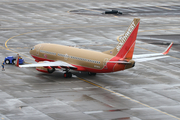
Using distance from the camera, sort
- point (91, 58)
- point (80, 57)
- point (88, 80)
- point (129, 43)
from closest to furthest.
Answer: point (129, 43) → point (91, 58) → point (88, 80) → point (80, 57)

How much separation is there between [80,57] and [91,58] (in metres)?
2.17

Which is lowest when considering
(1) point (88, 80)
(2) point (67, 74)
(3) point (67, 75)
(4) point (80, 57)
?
(1) point (88, 80)

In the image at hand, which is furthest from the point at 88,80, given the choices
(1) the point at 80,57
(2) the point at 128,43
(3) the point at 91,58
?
(2) the point at 128,43

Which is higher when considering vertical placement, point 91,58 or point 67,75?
point 91,58

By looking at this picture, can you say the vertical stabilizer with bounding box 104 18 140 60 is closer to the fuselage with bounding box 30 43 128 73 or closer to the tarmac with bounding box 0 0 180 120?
the fuselage with bounding box 30 43 128 73

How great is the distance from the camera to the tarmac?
41.5 metres

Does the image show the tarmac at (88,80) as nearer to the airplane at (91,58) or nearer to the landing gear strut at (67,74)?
the landing gear strut at (67,74)

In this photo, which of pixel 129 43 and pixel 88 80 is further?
pixel 88 80

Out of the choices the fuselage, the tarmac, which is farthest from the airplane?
the tarmac

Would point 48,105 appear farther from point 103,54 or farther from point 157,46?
point 157,46

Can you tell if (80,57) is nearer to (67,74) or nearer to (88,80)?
(67,74)

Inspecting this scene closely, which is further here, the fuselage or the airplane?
the fuselage

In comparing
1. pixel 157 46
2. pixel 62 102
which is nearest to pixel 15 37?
pixel 157 46

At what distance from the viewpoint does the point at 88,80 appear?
183ft
